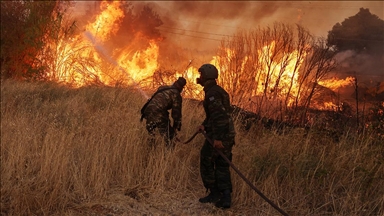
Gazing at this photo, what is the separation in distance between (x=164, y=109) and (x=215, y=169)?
154cm

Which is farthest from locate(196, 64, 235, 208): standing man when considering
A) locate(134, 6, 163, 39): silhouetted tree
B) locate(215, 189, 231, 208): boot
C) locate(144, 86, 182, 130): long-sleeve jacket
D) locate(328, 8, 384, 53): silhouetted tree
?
locate(134, 6, 163, 39): silhouetted tree

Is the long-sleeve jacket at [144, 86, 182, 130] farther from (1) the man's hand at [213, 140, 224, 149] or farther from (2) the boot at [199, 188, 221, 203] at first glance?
(1) the man's hand at [213, 140, 224, 149]

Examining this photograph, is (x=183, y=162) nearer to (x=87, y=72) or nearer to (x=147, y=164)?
(x=147, y=164)

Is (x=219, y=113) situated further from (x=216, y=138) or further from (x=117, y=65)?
(x=117, y=65)

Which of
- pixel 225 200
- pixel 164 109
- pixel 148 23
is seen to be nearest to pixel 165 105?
pixel 164 109

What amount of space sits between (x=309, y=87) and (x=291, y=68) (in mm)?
927

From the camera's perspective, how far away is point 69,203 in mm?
3883

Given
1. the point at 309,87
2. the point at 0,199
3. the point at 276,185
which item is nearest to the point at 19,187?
the point at 0,199

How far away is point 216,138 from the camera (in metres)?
3.91

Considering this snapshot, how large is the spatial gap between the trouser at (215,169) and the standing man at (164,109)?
1201mm

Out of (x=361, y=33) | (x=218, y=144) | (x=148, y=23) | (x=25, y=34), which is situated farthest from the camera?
(x=148, y=23)

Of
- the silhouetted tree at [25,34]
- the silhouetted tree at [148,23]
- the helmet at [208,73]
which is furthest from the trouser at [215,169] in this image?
the silhouetted tree at [148,23]

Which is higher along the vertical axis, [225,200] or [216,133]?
[216,133]

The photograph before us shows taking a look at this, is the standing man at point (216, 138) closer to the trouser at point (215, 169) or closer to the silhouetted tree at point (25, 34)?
the trouser at point (215, 169)
